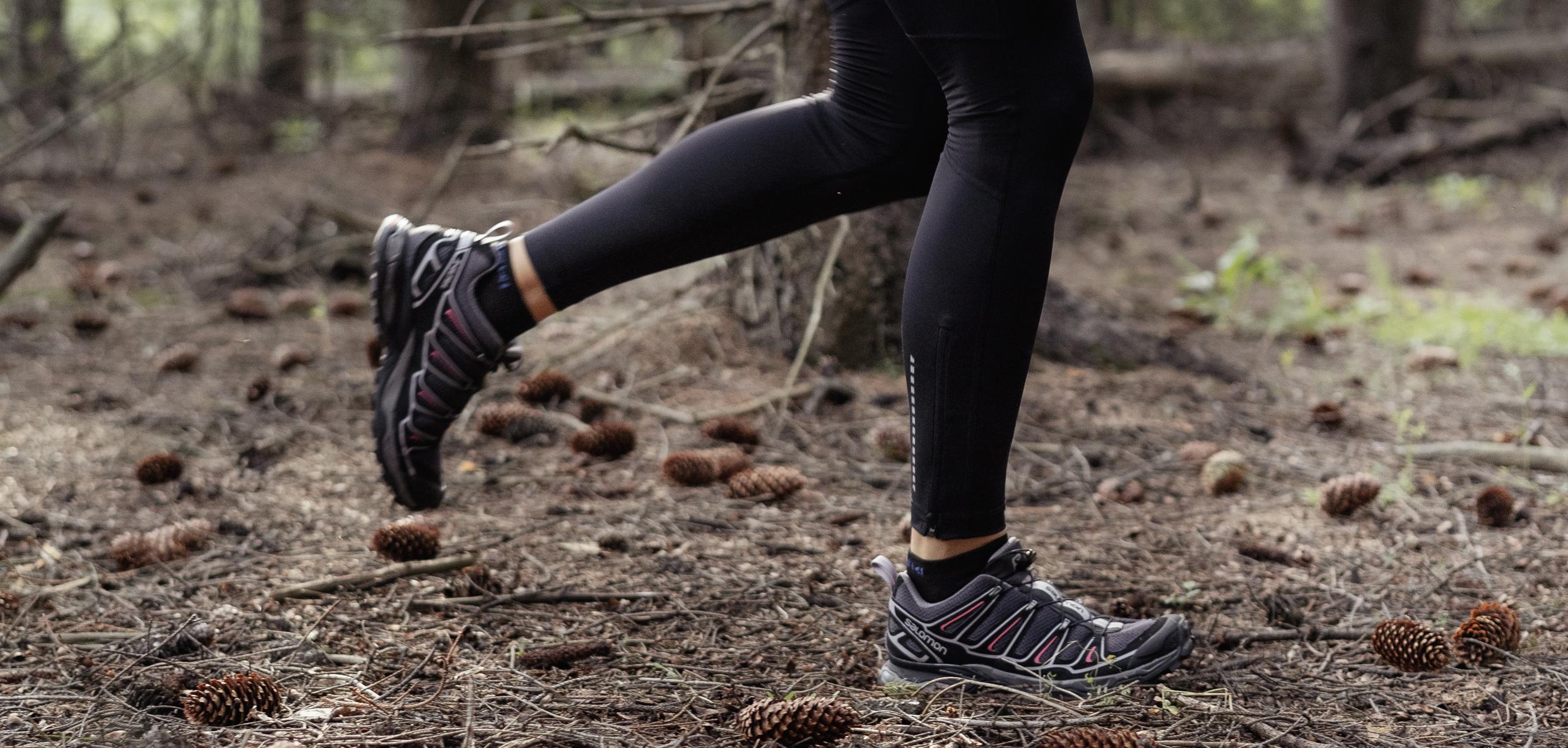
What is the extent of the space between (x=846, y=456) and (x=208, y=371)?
1.80m

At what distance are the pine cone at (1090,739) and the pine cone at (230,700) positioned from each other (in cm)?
89

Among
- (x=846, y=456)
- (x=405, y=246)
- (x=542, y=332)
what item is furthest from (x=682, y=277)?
(x=405, y=246)

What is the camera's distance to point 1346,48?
7.25 meters

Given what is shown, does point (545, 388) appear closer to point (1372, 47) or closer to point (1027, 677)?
point (1027, 677)

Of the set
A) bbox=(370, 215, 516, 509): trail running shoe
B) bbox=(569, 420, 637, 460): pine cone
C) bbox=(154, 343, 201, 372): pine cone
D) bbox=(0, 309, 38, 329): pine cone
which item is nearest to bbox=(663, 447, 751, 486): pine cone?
bbox=(569, 420, 637, 460): pine cone

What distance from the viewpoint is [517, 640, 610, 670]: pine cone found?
1.57 m

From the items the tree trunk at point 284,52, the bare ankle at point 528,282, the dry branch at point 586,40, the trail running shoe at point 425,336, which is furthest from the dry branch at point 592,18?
the tree trunk at point 284,52

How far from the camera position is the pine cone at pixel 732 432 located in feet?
8.43

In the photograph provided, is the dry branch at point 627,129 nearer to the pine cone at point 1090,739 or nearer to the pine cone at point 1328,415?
the pine cone at point 1328,415

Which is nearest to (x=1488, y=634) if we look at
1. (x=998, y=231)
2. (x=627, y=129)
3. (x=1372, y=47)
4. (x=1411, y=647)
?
(x=1411, y=647)

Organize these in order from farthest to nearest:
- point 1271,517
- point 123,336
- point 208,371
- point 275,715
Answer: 1. point 123,336
2. point 208,371
3. point 1271,517
4. point 275,715

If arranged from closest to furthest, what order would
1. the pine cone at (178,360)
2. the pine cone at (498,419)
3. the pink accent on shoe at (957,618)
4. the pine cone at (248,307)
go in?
1. the pink accent on shoe at (957,618)
2. the pine cone at (498,419)
3. the pine cone at (178,360)
4. the pine cone at (248,307)

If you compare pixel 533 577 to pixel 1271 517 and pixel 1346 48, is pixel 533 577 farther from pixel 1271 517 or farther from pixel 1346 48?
pixel 1346 48

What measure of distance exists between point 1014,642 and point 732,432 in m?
1.12
